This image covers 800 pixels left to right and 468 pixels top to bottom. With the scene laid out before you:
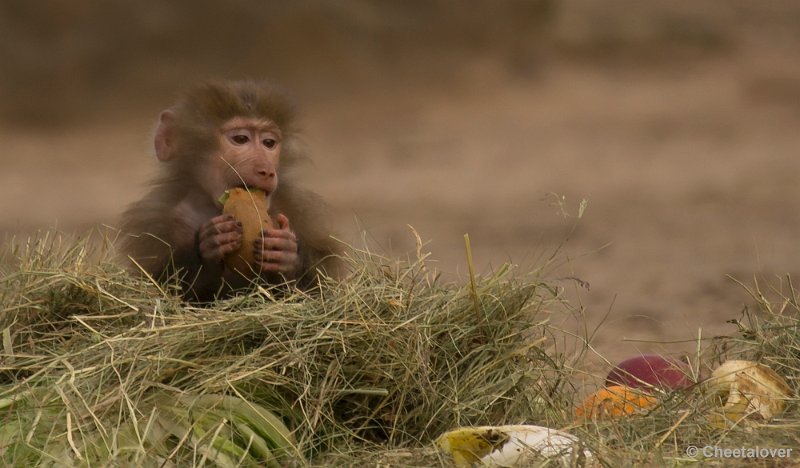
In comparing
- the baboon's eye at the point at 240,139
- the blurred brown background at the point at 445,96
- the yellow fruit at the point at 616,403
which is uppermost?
the baboon's eye at the point at 240,139

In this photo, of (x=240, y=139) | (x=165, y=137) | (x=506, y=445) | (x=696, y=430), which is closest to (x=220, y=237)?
(x=240, y=139)

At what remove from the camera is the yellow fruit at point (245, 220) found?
4.73 m

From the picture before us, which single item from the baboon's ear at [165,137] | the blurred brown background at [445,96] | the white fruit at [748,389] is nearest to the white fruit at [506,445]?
the white fruit at [748,389]

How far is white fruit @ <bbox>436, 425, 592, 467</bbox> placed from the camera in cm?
358

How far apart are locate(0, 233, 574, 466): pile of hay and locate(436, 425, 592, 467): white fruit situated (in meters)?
0.11

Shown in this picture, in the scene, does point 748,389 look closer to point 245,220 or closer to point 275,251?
point 275,251

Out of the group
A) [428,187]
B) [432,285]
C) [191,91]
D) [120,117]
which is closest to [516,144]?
[428,187]

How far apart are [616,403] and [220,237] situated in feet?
5.03

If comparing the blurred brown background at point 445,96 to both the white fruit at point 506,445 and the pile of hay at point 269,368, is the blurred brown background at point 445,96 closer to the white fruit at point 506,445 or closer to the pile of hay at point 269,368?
Result: the pile of hay at point 269,368

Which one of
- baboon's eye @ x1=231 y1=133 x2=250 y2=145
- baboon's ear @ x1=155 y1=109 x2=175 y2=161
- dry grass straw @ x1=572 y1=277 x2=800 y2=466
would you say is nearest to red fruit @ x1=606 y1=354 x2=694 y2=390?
dry grass straw @ x1=572 y1=277 x2=800 y2=466

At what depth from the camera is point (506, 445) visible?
3660 millimetres

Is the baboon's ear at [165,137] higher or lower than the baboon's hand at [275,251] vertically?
higher

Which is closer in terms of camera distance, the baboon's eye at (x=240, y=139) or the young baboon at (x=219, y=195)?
the young baboon at (x=219, y=195)

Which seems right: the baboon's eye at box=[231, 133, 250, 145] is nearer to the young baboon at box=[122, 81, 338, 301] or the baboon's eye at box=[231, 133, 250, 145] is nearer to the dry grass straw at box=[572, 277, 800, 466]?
the young baboon at box=[122, 81, 338, 301]
